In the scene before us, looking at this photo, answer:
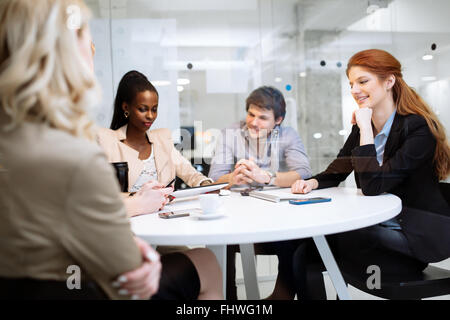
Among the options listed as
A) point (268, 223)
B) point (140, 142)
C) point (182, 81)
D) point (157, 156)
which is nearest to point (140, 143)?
point (140, 142)

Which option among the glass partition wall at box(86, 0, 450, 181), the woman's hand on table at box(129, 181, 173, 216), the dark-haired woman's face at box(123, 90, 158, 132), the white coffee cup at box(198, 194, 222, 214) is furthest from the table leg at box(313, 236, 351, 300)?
the glass partition wall at box(86, 0, 450, 181)

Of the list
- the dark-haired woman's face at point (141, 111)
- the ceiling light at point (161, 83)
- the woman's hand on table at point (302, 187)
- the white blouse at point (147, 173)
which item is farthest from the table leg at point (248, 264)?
the ceiling light at point (161, 83)

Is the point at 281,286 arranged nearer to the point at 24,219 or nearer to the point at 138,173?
the point at 138,173

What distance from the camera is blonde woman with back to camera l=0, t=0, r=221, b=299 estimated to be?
66 centimetres

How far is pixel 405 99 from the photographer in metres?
1.78

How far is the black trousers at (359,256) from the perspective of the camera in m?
1.53

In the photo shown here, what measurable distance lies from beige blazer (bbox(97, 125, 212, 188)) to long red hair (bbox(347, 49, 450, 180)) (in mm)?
1039

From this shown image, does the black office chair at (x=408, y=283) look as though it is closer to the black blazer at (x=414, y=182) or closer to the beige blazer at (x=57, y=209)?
the black blazer at (x=414, y=182)

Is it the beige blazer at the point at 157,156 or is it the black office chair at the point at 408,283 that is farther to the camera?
the beige blazer at the point at 157,156

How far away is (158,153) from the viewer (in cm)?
208

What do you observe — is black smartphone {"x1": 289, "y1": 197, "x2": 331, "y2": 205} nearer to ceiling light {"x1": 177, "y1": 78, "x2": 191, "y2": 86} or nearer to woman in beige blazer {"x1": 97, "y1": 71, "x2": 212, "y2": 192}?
woman in beige blazer {"x1": 97, "y1": 71, "x2": 212, "y2": 192}

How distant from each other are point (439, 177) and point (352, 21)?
1761 millimetres

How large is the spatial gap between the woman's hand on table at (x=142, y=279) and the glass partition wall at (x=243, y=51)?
1719mm
